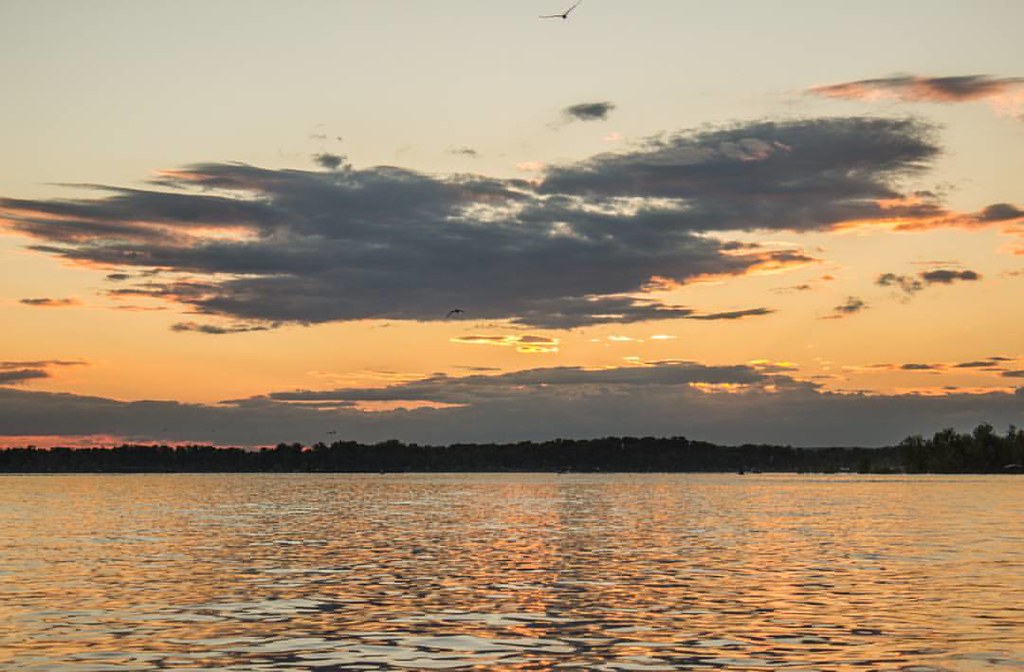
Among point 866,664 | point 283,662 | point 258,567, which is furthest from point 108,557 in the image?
point 866,664

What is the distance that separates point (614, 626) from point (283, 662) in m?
12.2

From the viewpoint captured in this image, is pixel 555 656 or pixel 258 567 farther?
pixel 258 567

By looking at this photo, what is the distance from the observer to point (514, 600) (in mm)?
49312

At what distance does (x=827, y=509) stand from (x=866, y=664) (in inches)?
4732

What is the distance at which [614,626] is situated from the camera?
4200 centimetres

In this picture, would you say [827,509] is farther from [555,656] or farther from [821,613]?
[555,656]

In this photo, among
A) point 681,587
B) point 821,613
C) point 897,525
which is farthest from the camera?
point 897,525

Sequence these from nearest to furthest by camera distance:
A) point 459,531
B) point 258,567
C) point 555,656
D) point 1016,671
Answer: point 1016,671
point 555,656
point 258,567
point 459,531

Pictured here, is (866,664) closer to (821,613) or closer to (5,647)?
(821,613)

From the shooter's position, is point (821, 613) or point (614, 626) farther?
point (821, 613)

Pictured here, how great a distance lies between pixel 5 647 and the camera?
3772 centimetres

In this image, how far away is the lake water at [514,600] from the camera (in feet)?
118

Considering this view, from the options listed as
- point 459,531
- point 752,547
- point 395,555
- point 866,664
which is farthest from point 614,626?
point 459,531

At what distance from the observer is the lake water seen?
118 ft
